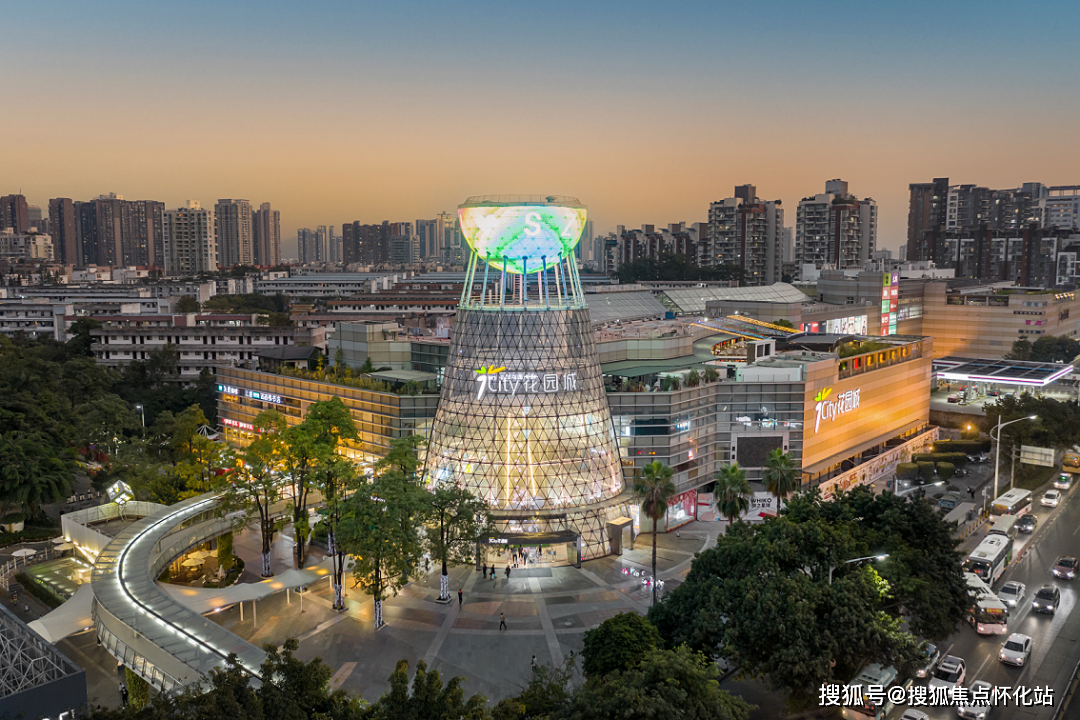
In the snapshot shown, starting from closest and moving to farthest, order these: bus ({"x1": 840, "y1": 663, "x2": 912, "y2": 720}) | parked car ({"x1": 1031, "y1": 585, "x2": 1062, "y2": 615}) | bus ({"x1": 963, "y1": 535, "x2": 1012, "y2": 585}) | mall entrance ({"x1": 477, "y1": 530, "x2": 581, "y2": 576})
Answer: bus ({"x1": 840, "y1": 663, "x2": 912, "y2": 720}) → parked car ({"x1": 1031, "y1": 585, "x2": 1062, "y2": 615}) → bus ({"x1": 963, "y1": 535, "x2": 1012, "y2": 585}) → mall entrance ({"x1": 477, "y1": 530, "x2": 581, "y2": 576})

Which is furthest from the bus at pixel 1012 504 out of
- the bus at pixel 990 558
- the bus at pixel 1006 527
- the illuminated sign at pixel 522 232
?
the illuminated sign at pixel 522 232

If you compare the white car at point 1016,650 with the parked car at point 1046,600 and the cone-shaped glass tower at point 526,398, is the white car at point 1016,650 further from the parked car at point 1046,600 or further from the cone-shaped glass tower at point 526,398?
the cone-shaped glass tower at point 526,398

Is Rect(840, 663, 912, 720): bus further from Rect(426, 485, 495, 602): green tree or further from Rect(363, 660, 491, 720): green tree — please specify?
Rect(426, 485, 495, 602): green tree

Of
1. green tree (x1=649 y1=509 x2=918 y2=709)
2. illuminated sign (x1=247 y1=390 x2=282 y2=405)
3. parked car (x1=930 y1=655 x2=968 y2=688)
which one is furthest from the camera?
illuminated sign (x1=247 y1=390 x2=282 y2=405)

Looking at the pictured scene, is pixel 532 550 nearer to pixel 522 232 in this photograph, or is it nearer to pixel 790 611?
pixel 522 232

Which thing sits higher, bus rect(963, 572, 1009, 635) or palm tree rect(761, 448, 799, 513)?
palm tree rect(761, 448, 799, 513)

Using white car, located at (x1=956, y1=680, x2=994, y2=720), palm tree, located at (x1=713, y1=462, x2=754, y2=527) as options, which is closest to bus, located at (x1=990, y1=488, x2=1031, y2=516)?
palm tree, located at (x1=713, y1=462, x2=754, y2=527)

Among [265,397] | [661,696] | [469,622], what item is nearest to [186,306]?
[265,397]

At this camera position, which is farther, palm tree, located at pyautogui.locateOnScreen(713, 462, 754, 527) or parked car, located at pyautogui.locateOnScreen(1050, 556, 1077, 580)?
palm tree, located at pyautogui.locateOnScreen(713, 462, 754, 527)

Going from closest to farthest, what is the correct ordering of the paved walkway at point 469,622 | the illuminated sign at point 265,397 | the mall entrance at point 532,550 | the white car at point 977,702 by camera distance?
1. the white car at point 977,702
2. the paved walkway at point 469,622
3. the mall entrance at point 532,550
4. the illuminated sign at point 265,397
